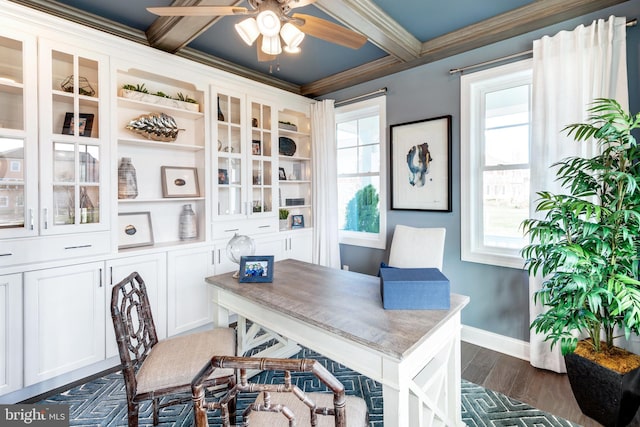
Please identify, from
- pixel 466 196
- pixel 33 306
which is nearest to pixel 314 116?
pixel 466 196

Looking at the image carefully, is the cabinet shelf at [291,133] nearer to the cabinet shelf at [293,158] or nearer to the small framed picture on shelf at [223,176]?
the cabinet shelf at [293,158]

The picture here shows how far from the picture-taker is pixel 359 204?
12.4 ft

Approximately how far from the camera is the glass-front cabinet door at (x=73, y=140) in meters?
2.07

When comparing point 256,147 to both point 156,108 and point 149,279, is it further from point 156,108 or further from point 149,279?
point 149,279

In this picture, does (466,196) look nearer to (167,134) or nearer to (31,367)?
(167,134)

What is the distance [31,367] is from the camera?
78.9 inches

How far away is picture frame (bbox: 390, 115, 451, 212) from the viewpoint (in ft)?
9.54

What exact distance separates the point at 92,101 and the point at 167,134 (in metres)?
0.61

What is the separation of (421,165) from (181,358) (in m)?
2.59

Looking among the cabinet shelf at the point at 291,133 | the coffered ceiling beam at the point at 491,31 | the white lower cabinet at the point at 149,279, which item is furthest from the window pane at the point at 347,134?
the white lower cabinet at the point at 149,279

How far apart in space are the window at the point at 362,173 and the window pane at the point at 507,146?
104cm

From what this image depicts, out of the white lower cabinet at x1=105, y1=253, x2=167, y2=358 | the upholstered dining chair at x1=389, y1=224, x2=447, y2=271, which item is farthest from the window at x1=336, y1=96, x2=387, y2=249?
the white lower cabinet at x1=105, y1=253, x2=167, y2=358

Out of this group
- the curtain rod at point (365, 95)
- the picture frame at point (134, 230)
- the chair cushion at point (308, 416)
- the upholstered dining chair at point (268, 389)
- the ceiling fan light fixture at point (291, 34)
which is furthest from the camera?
the curtain rod at point (365, 95)

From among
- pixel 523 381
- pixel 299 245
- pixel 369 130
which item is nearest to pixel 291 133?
pixel 369 130
